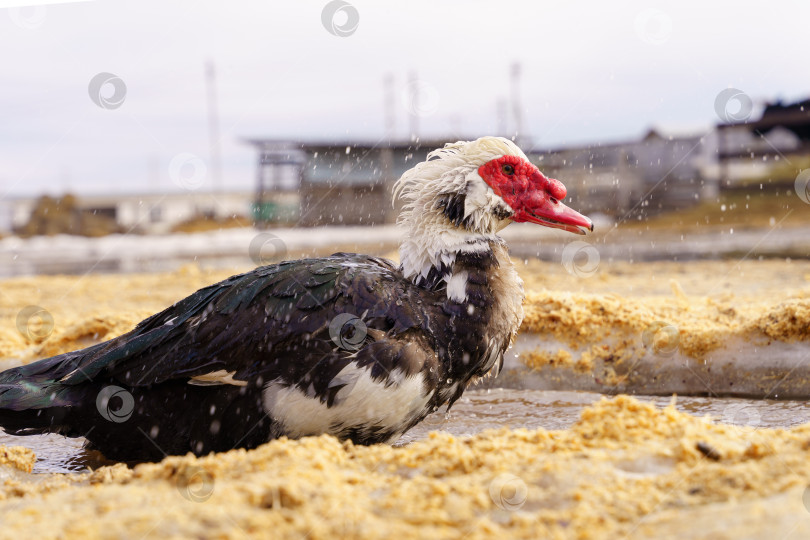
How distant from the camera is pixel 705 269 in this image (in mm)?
12250

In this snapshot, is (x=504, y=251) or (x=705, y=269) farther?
(x=705, y=269)

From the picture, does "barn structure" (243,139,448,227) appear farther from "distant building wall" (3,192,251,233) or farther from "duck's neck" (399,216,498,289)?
"duck's neck" (399,216,498,289)

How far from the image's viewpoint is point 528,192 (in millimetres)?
3754

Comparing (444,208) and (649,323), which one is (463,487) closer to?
(444,208)

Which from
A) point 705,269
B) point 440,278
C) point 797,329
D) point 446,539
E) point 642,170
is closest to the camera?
point 446,539

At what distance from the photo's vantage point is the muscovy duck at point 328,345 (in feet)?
10.7

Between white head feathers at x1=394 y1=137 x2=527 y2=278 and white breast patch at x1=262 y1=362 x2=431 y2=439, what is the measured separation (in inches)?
26.0

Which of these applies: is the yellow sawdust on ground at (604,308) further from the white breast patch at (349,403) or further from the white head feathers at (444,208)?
the white breast patch at (349,403)

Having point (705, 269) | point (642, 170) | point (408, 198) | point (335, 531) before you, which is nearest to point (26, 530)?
point (335, 531)

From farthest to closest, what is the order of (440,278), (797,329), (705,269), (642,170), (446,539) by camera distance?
1. (642,170)
2. (705,269)
3. (797,329)
4. (440,278)
5. (446,539)

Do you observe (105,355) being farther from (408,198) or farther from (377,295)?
(408,198)

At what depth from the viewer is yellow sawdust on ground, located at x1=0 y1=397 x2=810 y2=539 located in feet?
7.09

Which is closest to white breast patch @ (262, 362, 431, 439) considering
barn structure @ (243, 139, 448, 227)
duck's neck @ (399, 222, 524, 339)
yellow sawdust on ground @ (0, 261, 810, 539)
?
yellow sawdust on ground @ (0, 261, 810, 539)

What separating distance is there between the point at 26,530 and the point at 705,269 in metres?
11.6
